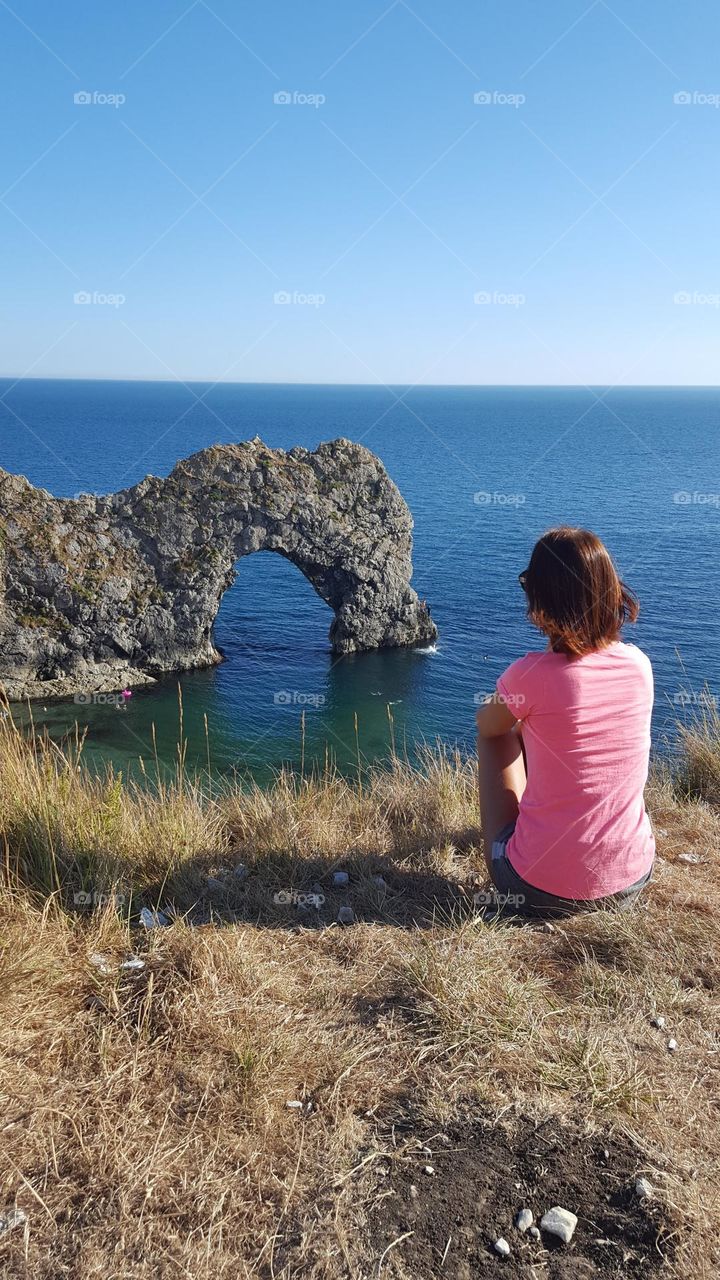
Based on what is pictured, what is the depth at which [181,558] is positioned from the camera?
1363 inches

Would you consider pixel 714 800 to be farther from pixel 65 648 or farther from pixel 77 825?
pixel 65 648

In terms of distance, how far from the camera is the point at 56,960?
3.25 m

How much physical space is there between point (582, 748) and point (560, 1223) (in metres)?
1.65

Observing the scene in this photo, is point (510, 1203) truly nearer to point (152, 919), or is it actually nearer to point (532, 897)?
point (532, 897)

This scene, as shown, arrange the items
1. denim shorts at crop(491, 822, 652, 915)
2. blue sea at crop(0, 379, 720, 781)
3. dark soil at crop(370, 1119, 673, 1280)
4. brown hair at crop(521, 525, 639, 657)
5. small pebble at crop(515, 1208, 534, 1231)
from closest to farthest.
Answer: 1. dark soil at crop(370, 1119, 673, 1280)
2. small pebble at crop(515, 1208, 534, 1231)
3. brown hair at crop(521, 525, 639, 657)
4. denim shorts at crop(491, 822, 652, 915)
5. blue sea at crop(0, 379, 720, 781)

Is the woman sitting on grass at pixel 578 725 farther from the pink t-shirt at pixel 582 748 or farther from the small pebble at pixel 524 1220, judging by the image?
the small pebble at pixel 524 1220

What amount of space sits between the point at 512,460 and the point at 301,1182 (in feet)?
367

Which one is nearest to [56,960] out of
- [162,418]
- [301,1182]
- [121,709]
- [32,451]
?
[301,1182]

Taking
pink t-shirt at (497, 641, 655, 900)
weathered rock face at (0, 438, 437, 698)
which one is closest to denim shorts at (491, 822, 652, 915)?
pink t-shirt at (497, 641, 655, 900)

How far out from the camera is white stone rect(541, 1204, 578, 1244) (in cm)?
216

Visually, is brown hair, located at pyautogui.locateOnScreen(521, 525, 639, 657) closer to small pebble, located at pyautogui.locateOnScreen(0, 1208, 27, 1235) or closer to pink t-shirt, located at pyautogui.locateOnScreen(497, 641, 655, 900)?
pink t-shirt, located at pyautogui.locateOnScreen(497, 641, 655, 900)

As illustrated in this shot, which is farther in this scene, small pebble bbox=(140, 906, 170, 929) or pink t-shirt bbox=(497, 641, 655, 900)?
small pebble bbox=(140, 906, 170, 929)

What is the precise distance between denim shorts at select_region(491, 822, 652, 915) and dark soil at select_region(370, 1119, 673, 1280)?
1152 mm

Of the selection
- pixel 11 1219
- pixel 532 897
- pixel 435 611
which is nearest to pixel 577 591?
pixel 532 897
